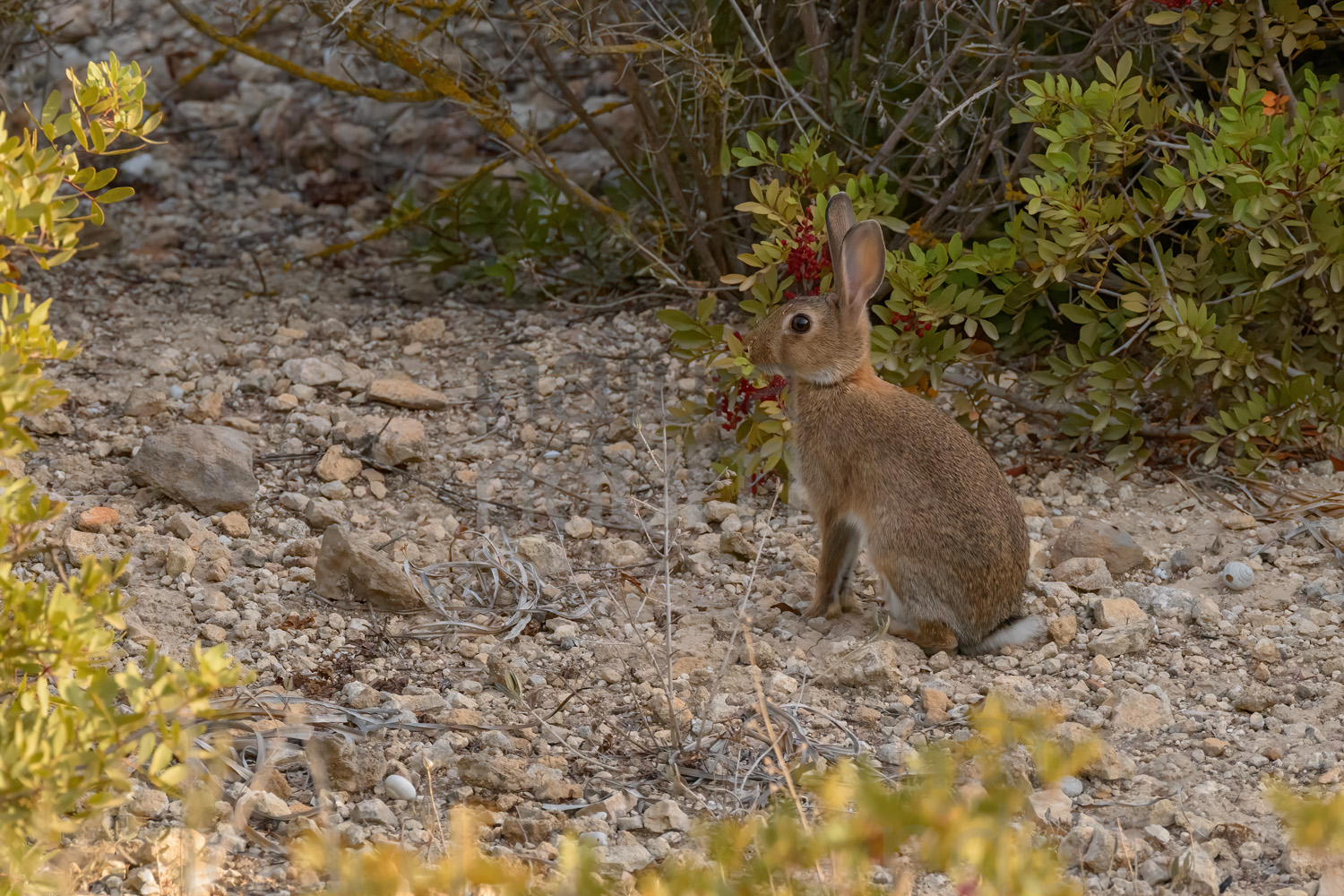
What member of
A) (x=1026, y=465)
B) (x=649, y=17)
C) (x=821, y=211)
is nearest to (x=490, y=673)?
(x=821, y=211)

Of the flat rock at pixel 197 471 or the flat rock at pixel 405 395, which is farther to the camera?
the flat rock at pixel 405 395

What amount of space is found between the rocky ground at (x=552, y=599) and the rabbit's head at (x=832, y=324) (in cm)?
62

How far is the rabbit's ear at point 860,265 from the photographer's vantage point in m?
4.42

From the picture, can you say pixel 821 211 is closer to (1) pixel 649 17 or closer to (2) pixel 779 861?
(1) pixel 649 17

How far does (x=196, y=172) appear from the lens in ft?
26.3

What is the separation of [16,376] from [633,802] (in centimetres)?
174

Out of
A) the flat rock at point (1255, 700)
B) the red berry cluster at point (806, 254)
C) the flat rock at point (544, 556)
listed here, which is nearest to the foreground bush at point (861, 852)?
the flat rock at point (1255, 700)

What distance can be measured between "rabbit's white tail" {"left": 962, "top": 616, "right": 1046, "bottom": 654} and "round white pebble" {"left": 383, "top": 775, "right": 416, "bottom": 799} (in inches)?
75.1

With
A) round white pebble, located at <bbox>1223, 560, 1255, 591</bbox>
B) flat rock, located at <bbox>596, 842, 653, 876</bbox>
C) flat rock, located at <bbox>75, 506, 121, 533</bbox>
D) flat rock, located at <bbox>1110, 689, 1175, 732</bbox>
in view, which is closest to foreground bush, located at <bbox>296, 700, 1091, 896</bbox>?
flat rock, located at <bbox>596, 842, 653, 876</bbox>

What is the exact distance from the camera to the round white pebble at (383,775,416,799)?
3.22 meters

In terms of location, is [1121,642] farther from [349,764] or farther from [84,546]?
[84,546]

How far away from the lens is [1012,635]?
424 cm

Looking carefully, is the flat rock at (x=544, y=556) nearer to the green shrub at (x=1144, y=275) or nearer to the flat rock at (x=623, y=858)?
the green shrub at (x=1144, y=275)

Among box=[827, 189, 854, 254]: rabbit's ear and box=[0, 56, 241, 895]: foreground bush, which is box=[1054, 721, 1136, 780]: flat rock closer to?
box=[827, 189, 854, 254]: rabbit's ear
